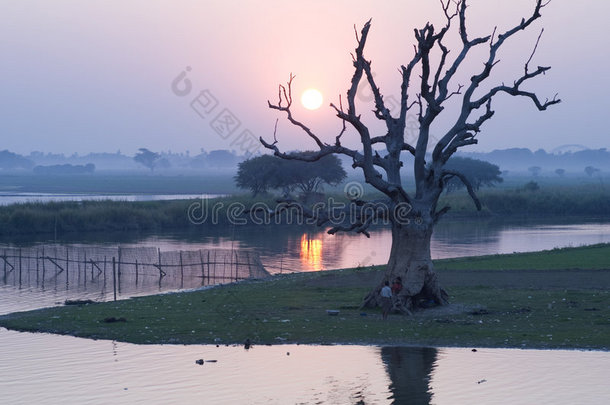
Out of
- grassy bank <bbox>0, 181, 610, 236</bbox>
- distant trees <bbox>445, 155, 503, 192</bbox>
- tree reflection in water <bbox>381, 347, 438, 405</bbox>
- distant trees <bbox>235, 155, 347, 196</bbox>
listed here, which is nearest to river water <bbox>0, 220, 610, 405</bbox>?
tree reflection in water <bbox>381, 347, 438, 405</bbox>

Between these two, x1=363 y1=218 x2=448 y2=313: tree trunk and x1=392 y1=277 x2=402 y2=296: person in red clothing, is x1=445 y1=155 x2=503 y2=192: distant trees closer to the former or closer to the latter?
x1=363 y1=218 x2=448 y2=313: tree trunk

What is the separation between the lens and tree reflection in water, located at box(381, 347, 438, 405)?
1683cm

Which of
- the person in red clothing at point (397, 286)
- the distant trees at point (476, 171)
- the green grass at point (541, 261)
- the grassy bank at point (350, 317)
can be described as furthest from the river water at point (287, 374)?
the distant trees at point (476, 171)

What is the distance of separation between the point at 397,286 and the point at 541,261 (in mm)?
15422

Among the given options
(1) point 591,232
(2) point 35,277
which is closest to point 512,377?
(2) point 35,277

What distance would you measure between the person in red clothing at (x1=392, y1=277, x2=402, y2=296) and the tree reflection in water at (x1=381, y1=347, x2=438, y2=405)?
182 inches

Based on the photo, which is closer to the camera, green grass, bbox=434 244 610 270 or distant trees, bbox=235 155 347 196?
green grass, bbox=434 244 610 270

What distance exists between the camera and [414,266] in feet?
85.0

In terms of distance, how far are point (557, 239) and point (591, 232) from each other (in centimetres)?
774

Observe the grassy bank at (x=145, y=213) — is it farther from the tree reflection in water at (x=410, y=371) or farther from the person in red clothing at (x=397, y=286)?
the tree reflection in water at (x=410, y=371)

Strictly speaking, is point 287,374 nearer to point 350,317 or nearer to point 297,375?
point 297,375

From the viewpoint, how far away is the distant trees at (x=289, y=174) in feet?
320

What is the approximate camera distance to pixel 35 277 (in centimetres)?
4347

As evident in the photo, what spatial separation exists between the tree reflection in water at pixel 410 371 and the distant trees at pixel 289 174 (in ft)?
238
